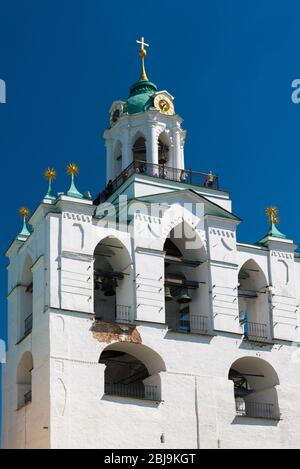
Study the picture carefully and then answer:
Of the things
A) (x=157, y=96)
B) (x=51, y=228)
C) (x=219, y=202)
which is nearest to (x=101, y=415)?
(x=51, y=228)

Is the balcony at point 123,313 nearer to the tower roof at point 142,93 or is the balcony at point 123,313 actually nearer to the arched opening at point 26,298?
the arched opening at point 26,298

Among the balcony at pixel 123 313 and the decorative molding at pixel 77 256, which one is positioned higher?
the decorative molding at pixel 77 256

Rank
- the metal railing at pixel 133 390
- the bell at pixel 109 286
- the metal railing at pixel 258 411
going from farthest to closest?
the metal railing at pixel 258 411, the bell at pixel 109 286, the metal railing at pixel 133 390

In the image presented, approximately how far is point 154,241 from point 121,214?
1.37 metres

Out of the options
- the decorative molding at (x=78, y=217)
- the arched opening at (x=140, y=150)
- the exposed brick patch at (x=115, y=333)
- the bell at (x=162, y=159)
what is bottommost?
the exposed brick patch at (x=115, y=333)

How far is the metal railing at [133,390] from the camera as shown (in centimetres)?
3738

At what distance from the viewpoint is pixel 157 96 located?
1671 inches

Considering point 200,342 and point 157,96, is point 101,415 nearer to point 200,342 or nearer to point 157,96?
point 200,342

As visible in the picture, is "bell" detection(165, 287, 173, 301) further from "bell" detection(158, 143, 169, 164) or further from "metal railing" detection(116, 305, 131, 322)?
"bell" detection(158, 143, 169, 164)

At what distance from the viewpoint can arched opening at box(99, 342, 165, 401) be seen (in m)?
37.4

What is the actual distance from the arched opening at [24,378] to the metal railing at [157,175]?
6006 millimetres

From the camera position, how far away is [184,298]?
3891 centimetres

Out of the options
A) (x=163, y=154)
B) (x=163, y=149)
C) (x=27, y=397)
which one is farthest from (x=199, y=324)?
(x=163, y=149)

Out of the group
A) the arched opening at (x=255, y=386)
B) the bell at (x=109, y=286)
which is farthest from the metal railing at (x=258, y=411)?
the bell at (x=109, y=286)
